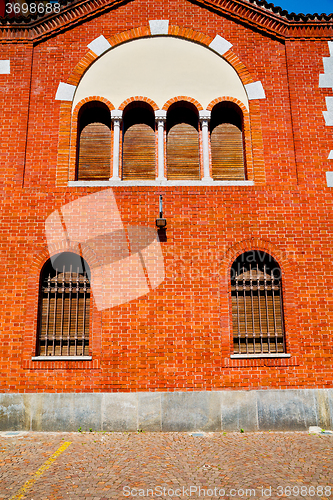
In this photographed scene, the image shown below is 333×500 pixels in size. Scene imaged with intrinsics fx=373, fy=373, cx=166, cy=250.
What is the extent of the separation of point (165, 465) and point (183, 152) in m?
6.56

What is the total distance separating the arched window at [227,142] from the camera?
894 centimetres

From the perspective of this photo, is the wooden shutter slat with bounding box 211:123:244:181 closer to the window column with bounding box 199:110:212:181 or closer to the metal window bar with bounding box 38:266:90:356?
the window column with bounding box 199:110:212:181

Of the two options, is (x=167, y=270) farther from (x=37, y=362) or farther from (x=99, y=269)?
(x=37, y=362)

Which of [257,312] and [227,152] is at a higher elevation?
[227,152]

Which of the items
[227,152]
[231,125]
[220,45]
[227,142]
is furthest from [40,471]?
[220,45]

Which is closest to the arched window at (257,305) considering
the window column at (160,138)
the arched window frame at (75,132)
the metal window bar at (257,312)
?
the metal window bar at (257,312)

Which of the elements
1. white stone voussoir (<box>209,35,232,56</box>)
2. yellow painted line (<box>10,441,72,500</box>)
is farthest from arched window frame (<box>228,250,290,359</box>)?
white stone voussoir (<box>209,35,232,56</box>)

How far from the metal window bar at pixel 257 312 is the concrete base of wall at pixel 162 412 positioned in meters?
0.97

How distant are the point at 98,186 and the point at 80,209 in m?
0.66

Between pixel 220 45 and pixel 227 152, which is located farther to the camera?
pixel 220 45

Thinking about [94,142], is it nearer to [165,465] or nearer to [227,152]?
[227,152]

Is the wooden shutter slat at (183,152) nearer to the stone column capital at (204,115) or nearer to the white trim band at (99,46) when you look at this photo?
the stone column capital at (204,115)

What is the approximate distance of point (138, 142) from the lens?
9094 mm

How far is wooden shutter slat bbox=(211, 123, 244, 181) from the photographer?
29.3ft
